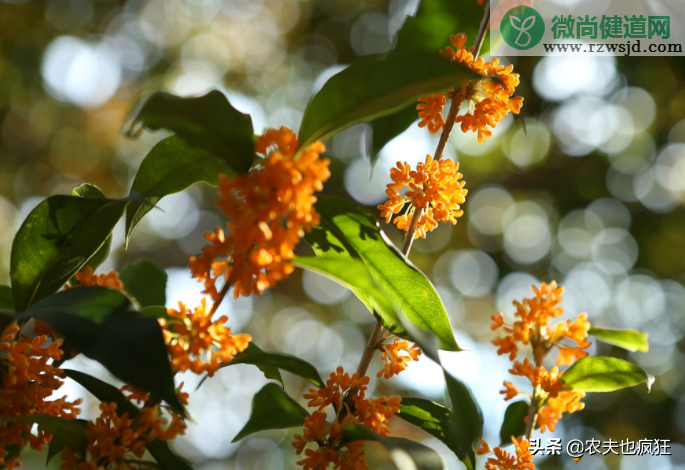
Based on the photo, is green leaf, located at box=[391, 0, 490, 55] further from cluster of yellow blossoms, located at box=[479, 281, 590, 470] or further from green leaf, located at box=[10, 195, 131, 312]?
green leaf, located at box=[10, 195, 131, 312]

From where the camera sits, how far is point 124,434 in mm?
685

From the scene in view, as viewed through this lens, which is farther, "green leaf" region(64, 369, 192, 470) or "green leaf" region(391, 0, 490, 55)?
"green leaf" region(391, 0, 490, 55)

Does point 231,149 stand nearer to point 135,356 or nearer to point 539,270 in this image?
point 135,356

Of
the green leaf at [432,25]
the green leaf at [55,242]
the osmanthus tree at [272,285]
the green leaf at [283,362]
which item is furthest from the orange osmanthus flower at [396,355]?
the green leaf at [432,25]

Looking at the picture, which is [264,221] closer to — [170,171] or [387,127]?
[170,171]

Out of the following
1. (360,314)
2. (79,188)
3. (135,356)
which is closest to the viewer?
(135,356)

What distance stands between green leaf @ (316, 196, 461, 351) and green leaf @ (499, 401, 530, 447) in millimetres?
363

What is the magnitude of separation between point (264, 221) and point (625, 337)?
2.29 ft

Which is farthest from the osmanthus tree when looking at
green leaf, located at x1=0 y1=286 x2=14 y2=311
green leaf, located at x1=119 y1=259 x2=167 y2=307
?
green leaf, located at x1=119 y1=259 x2=167 y2=307

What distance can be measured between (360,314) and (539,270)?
2.31m

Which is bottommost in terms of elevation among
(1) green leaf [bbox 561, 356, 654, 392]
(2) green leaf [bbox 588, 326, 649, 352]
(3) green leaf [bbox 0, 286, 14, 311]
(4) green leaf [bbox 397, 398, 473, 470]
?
(4) green leaf [bbox 397, 398, 473, 470]

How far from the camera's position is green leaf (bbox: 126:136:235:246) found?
90 centimetres

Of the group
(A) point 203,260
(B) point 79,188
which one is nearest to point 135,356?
(A) point 203,260

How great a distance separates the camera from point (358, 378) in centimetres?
81
